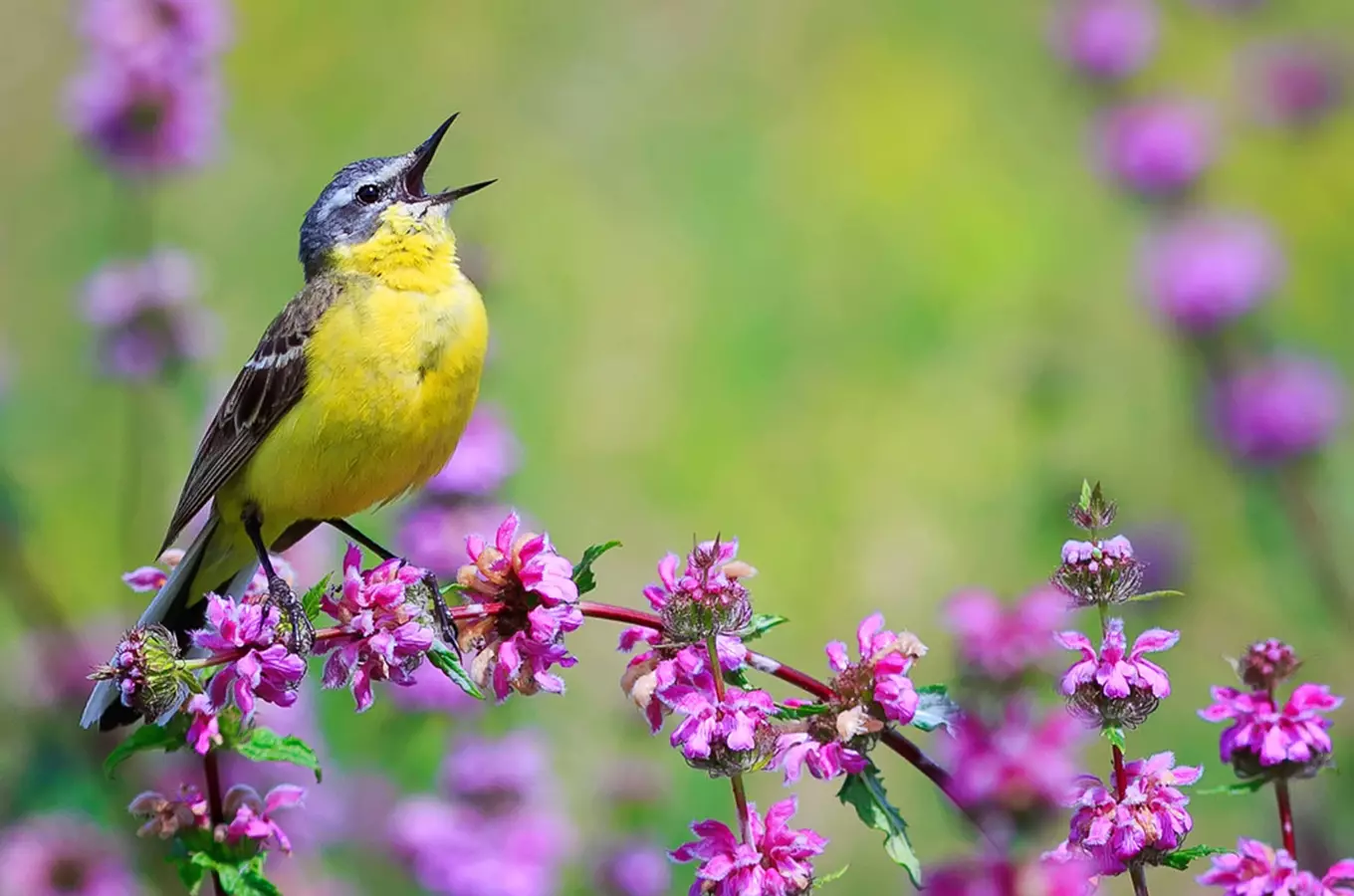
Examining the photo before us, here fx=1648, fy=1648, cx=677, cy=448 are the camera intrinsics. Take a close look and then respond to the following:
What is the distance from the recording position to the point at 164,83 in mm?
5281

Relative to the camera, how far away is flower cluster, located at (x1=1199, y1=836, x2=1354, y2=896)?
2086 millimetres

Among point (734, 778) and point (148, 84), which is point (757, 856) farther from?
point (148, 84)

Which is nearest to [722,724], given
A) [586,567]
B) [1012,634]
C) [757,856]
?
[757,856]

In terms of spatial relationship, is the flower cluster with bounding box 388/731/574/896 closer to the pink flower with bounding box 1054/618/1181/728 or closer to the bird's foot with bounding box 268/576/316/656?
the bird's foot with bounding box 268/576/316/656

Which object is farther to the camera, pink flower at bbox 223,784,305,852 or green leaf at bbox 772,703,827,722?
pink flower at bbox 223,784,305,852

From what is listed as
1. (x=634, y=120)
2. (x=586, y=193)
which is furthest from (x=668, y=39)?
(x=586, y=193)

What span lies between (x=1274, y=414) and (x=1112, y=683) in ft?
13.4

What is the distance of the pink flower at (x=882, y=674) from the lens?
2.15 metres

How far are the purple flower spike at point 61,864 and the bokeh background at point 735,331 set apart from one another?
0.14 meters

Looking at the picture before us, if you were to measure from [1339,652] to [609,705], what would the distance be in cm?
275

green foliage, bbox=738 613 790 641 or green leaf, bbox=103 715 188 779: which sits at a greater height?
green foliage, bbox=738 613 790 641

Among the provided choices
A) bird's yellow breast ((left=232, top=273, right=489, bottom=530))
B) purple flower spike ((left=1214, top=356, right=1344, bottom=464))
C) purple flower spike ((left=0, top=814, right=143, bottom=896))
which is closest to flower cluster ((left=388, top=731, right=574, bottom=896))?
purple flower spike ((left=0, top=814, right=143, bottom=896))

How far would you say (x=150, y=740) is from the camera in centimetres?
240

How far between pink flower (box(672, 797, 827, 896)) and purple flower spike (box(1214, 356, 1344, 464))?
163 inches
